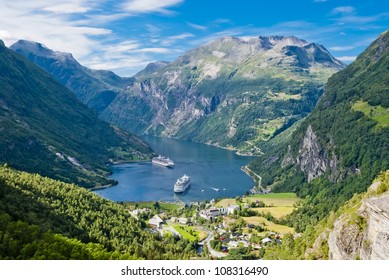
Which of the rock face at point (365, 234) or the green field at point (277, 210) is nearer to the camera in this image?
the rock face at point (365, 234)

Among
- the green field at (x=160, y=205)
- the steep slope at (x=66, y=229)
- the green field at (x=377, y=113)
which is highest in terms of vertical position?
the green field at (x=377, y=113)

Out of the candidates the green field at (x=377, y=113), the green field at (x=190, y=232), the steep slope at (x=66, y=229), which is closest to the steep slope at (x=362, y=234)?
the steep slope at (x=66, y=229)

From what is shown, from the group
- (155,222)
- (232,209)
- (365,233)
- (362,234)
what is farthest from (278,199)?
(365,233)

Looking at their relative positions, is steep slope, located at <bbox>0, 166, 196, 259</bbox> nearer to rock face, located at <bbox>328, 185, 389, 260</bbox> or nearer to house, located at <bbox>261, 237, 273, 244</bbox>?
house, located at <bbox>261, 237, 273, 244</bbox>

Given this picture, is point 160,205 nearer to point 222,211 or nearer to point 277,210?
point 222,211

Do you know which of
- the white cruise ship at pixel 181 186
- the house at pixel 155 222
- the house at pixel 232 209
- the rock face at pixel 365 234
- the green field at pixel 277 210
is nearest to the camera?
the rock face at pixel 365 234

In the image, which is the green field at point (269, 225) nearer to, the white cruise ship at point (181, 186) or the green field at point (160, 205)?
the green field at point (160, 205)
